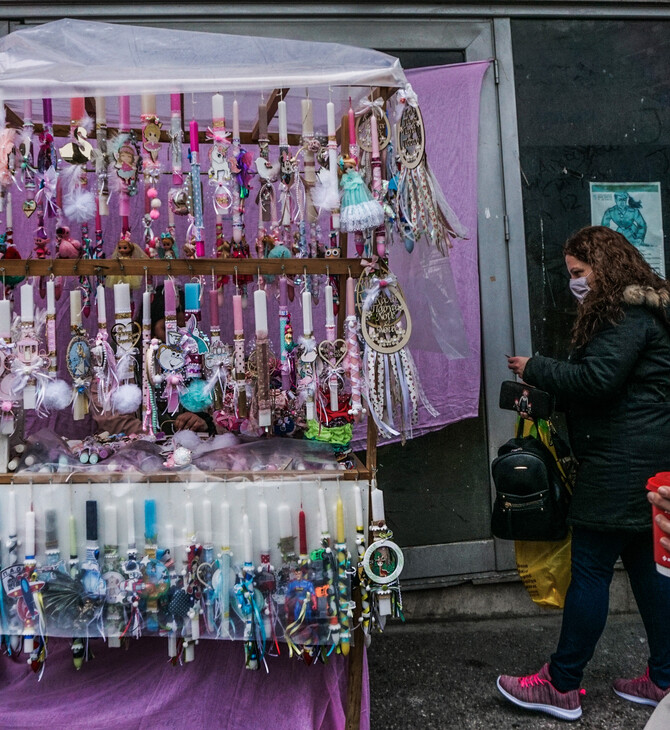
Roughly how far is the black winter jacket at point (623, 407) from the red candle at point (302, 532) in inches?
36.3

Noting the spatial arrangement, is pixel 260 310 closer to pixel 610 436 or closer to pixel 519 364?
pixel 519 364

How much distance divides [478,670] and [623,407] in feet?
4.07

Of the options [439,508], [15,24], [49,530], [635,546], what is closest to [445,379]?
[439,508]

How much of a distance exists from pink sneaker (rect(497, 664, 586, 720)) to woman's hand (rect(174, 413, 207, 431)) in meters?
1.42

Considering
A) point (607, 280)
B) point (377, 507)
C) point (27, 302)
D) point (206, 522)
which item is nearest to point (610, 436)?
point (607, 280)

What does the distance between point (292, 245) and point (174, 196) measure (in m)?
0.43

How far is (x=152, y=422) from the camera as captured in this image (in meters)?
2.06

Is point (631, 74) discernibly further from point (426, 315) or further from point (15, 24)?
point (15, 24)

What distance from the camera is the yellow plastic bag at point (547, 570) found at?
8.41ft

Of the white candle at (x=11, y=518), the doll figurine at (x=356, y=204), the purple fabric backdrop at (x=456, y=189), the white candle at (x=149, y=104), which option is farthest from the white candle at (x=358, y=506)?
the white candle at (x=149, y=104)

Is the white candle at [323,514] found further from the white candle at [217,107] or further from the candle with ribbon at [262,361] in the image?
the white candle at [217,107]

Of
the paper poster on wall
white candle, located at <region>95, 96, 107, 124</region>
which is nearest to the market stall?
white candle, located at <region>95, 96, 107, 124</region>

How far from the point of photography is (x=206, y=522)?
6.66 ft

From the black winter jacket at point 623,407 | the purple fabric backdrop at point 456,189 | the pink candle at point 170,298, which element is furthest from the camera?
the purple fabric backdrop at point 456,189
